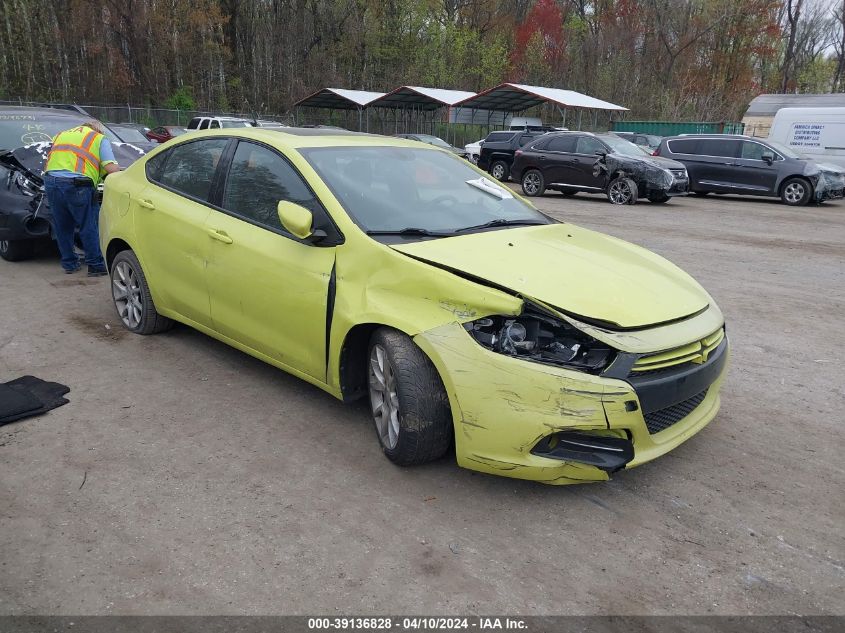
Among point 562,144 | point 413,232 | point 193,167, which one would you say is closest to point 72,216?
point 193,167

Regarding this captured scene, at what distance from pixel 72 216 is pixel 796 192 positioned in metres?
16.2

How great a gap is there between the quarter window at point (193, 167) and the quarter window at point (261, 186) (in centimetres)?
24

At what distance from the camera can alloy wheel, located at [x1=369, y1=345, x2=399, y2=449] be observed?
3439 millimetres

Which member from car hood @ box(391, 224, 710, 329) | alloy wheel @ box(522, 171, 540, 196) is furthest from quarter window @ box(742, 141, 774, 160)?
car hood @ box(391, 224, 710, 329)

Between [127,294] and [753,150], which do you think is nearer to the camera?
[127,294]

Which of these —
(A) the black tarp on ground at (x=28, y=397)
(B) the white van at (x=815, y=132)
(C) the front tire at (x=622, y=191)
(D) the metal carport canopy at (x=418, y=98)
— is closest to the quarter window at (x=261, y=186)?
(A) the black tarp on ground at (x=28, y=397)

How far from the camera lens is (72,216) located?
22.9ft

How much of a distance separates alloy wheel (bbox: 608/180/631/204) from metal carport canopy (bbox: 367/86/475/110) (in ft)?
55.6

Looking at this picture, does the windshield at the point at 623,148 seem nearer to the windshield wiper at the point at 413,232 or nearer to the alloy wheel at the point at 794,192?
the alloy wheel at the point at 794,192

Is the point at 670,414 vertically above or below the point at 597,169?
above

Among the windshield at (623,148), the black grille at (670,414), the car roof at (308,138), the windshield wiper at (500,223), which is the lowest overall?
the black grille at (670,414)

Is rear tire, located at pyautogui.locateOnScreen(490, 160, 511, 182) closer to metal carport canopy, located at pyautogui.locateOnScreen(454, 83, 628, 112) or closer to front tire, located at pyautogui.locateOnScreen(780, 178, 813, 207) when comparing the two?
front tire, located at pyautogui.locateOnScreen(780, 178, 813, 207)

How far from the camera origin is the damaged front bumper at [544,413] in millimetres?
2955

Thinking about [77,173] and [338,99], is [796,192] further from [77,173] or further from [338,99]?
[338,99]
